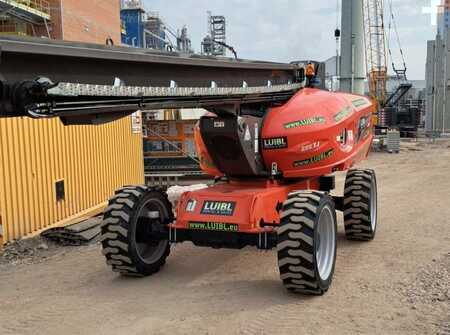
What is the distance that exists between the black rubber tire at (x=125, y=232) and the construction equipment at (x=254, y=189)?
0.01 metres

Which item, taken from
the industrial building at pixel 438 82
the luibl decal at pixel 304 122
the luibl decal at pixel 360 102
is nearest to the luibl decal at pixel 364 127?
the luibl decal at pixel 360 102

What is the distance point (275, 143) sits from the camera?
6.68 meters

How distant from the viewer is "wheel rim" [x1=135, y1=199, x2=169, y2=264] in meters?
6.51

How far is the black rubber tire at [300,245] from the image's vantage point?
5418mm

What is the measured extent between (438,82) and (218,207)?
32132mm

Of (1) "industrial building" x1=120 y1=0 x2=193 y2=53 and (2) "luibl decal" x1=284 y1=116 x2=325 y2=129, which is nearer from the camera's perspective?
(2) "luibl decal" x1=284 y1=116 x2=325 y2=129

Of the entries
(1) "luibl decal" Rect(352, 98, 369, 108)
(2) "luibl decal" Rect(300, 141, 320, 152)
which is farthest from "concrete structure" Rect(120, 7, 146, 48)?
(2) "luibl decal" Rect(300, 141, 320, 152)

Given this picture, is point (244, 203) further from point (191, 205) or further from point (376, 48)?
point (376, 48)

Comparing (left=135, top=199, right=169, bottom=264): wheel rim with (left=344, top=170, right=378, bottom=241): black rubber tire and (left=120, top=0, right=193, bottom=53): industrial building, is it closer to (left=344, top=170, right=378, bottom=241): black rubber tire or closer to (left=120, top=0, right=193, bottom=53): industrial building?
(left=344, top=170, right=378, bottom=241): black rubber tire

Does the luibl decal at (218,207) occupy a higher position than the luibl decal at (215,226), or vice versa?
the luibl decal at (218,207)

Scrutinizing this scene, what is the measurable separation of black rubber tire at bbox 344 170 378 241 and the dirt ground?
0.21 meters

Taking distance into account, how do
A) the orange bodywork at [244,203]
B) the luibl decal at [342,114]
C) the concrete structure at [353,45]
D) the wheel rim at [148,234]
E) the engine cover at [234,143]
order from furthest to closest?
1. the concrete structure at [353,45]
2. the luibl decal at [342,114]
3. the wheel rim at [148,234]
4. the engine cover at [234,143]
5. the orange bodywork at [244,203]

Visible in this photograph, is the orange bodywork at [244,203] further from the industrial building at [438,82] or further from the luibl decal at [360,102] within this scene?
the industrial building at [438,82]

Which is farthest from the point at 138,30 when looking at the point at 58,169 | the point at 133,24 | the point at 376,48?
the point at 58,169
